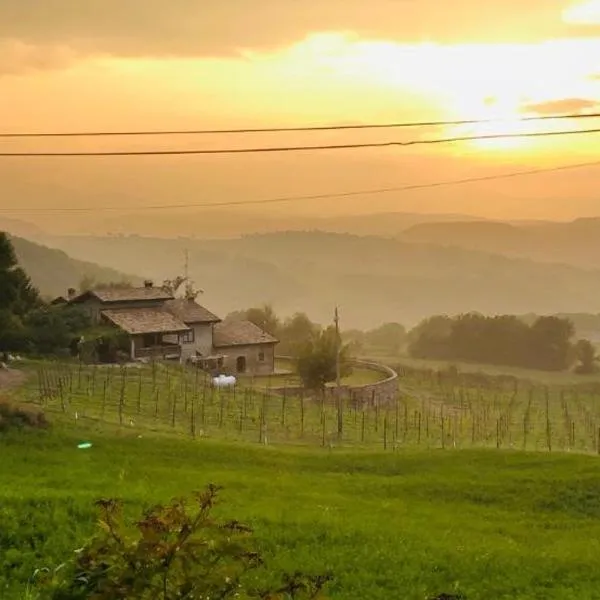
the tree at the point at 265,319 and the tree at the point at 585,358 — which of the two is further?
the tree at the point at 585,358

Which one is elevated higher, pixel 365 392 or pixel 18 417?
pixel 18 417

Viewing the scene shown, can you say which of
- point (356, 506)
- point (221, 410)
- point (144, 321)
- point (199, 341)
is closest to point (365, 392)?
point (199, 341)

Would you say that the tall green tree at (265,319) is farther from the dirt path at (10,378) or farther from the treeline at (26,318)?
the dirt path at (10,378)

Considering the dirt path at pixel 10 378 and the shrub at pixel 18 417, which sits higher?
the dirt path at pixel 10 378

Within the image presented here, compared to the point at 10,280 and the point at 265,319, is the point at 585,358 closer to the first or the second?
the point at 265,319

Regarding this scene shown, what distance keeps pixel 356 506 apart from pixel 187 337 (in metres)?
42.6

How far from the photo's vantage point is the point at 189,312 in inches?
2461

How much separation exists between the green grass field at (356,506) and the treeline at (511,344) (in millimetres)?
79505

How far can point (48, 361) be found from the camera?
4734 centimetres

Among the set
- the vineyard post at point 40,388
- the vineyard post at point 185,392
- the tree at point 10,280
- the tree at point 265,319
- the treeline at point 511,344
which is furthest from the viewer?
the treeline at point 511,344

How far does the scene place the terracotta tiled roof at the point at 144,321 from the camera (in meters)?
55.9

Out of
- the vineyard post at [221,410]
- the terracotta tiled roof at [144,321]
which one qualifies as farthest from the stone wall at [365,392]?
the vineyard post at [221,410]

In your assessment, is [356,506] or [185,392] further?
[185,392]

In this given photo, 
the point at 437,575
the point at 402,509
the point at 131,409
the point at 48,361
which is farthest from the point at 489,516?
the point at 48,361
